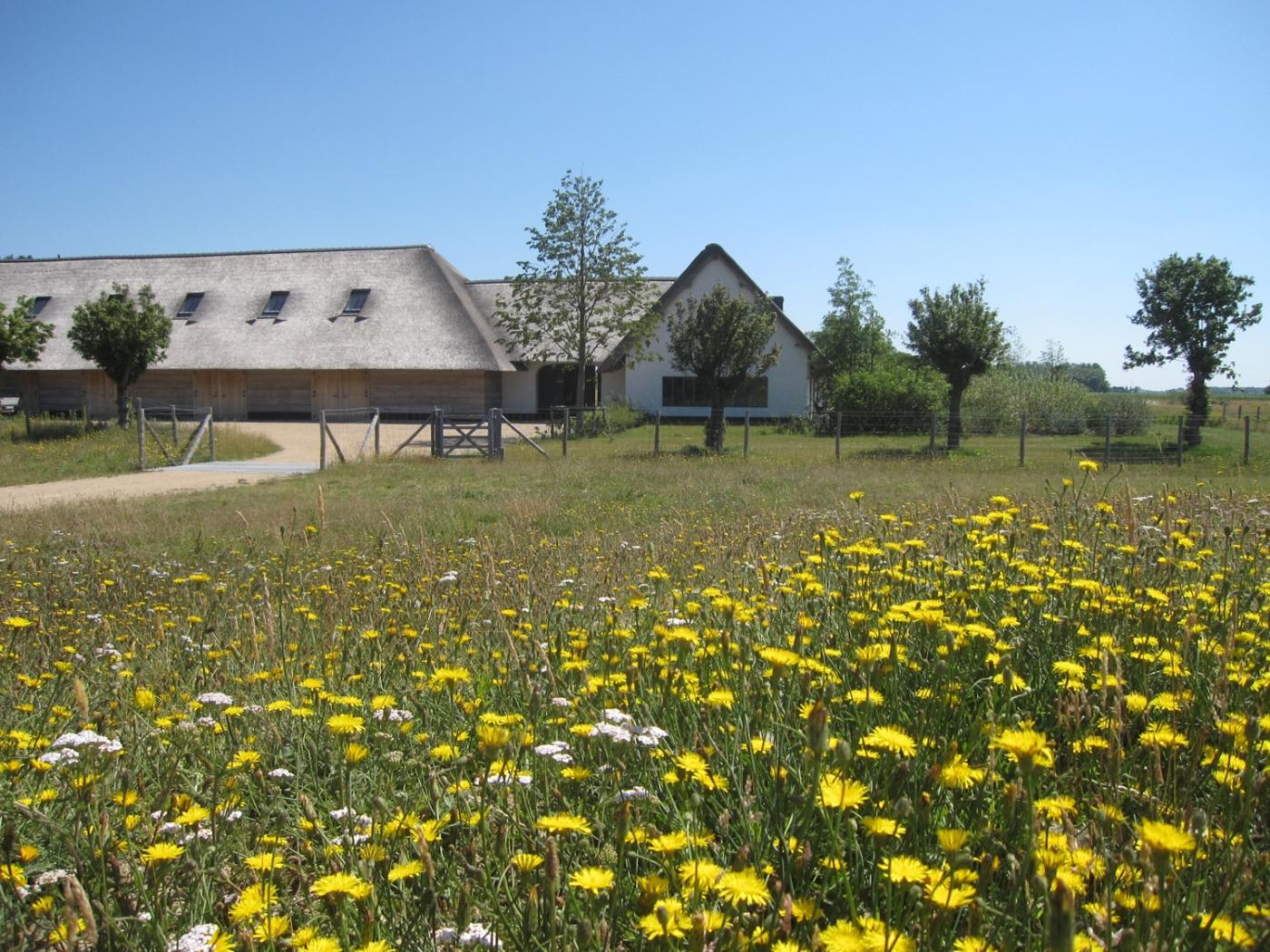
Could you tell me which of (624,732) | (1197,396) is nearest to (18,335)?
(624,732)

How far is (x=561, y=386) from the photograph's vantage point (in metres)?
39.6

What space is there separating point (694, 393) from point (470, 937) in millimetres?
36301

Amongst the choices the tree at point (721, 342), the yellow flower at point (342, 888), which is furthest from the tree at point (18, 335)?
the yellow flower at point (342, 888)

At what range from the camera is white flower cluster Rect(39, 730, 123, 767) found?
1975 mm

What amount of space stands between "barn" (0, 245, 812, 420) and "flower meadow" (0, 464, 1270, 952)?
32.8m

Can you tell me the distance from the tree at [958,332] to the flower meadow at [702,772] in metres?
23.6

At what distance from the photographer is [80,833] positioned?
209 cm

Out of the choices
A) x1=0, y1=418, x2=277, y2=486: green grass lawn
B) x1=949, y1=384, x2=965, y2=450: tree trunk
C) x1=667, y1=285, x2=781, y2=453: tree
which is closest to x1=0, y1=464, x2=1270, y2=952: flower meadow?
x1=0, y1=418, x2=277, y2=486: green grass lawn

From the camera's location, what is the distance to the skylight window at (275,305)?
38250mm

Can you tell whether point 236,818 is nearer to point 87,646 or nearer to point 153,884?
point 153,884

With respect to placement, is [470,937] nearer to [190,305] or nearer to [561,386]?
[561,386]

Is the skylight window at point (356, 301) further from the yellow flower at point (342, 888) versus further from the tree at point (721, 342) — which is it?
the yellow flower at point (342, 888)

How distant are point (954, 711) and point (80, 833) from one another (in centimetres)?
228

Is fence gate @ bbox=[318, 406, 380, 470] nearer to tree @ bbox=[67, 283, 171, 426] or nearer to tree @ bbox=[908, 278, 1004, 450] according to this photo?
tree @ bbox=[67, 283, 171, 426]
